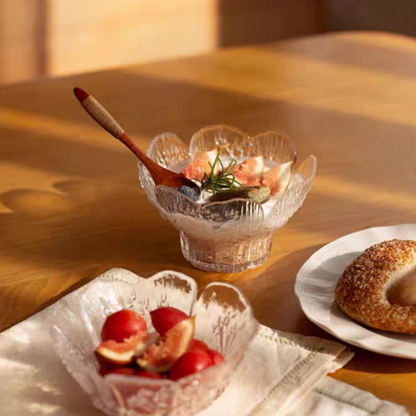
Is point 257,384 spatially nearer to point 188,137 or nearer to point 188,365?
point 188,365

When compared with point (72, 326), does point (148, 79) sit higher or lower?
higher

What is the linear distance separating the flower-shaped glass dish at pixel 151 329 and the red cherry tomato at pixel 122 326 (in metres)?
0.04

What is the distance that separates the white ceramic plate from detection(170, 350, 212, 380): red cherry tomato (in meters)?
0.22

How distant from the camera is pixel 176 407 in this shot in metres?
0.75

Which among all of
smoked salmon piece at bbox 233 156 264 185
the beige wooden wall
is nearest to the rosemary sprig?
smoked salmon piece at bbox 233 156 264 185

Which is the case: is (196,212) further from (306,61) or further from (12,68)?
(12,68)

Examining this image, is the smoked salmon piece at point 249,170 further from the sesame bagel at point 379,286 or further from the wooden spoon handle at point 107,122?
the sesame bagel at point 379,286

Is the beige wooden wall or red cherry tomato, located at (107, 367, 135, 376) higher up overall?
the beige wooden wall

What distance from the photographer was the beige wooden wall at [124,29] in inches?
137

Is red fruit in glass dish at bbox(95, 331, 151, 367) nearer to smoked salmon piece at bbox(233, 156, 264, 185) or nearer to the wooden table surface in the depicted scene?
the wooden table surface

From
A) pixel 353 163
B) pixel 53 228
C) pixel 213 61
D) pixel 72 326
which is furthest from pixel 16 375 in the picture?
pixel 213 61

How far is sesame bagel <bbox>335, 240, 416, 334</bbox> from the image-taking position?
90cm

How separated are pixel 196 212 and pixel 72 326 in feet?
0.80

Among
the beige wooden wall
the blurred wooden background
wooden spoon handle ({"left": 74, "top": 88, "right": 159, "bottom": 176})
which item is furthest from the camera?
the beige wooden wall
